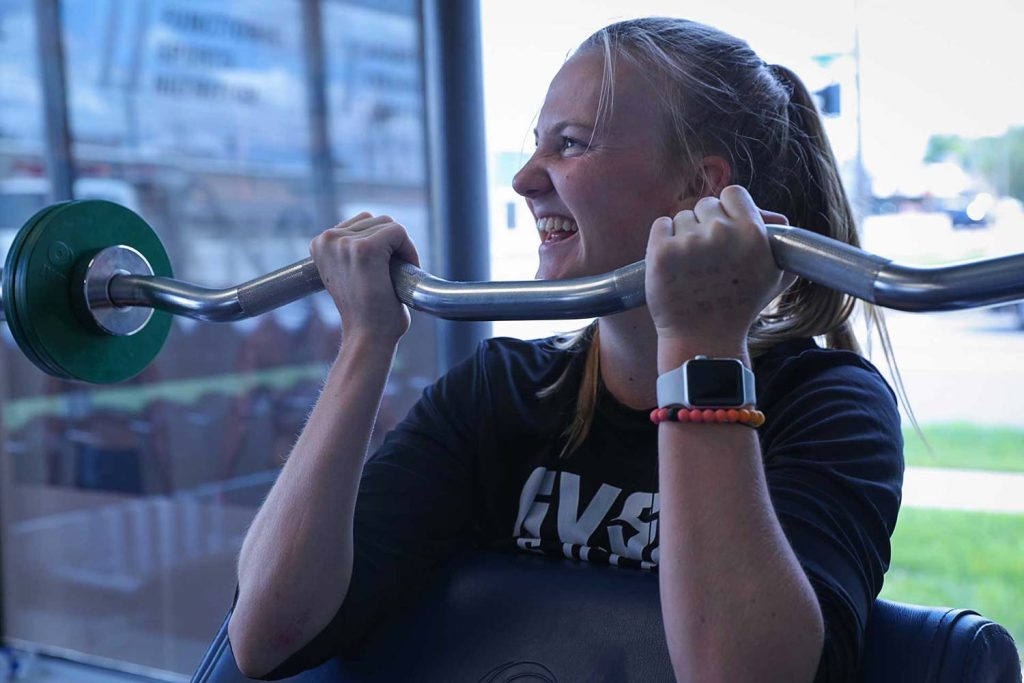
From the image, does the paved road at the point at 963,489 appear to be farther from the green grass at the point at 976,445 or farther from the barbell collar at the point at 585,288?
the barbell collar at the point at 585,288

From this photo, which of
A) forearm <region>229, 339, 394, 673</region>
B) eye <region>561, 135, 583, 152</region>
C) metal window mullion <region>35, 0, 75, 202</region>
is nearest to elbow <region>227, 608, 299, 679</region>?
forearm <region>229, 339, 394, 673</region>

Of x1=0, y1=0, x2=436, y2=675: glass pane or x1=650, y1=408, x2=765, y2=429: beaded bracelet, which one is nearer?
x1=650, y1=408, x2=765, y2=429: beaded bracelet

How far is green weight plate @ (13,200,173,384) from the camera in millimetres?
1115

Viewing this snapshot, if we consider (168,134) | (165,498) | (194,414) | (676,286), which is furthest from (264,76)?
(676,286)

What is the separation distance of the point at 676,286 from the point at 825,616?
30cm

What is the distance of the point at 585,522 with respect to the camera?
109 centimetres

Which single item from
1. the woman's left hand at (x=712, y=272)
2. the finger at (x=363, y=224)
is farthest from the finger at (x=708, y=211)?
the finger at (x=363, y=224)

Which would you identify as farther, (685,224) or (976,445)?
(976,445)

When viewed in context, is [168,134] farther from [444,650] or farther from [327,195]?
[444,650]

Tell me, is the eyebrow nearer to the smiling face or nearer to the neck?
the smiling face

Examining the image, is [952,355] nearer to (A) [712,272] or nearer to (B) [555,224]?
(B) [555,224]

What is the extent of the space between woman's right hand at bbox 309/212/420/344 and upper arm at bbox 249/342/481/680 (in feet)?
0.65

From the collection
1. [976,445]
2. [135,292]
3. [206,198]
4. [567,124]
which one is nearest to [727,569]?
[567,124]

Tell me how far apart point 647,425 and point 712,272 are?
14.9 inches
